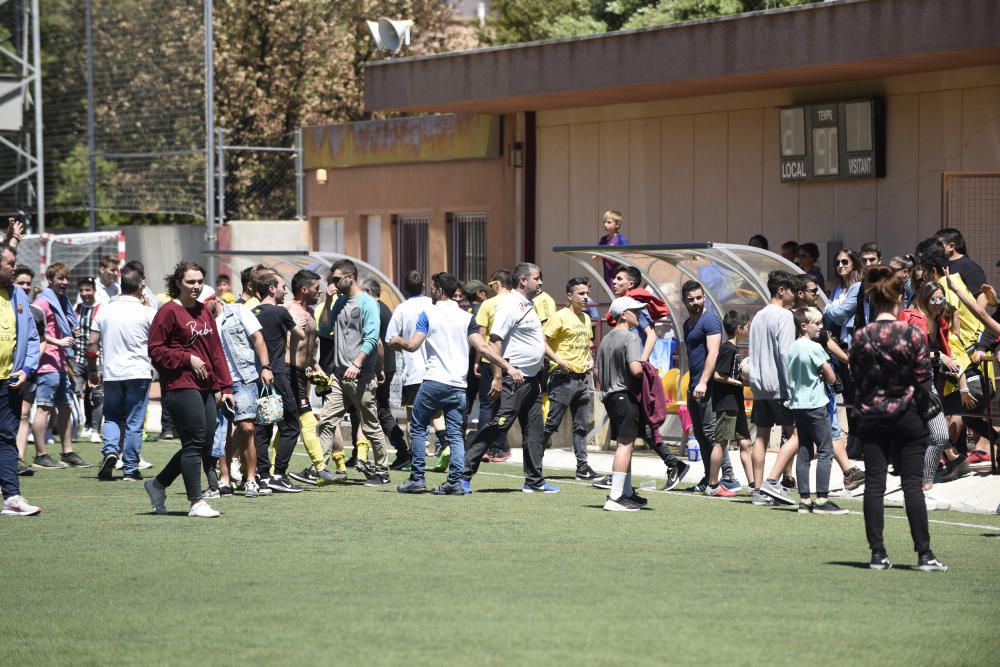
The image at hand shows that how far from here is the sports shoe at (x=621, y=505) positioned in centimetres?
1261

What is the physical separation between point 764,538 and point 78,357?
10034mm

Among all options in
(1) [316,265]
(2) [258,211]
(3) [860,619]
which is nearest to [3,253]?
(3) [860,619]

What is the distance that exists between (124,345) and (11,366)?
2785 mm

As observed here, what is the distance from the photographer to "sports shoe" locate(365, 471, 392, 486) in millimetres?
14664

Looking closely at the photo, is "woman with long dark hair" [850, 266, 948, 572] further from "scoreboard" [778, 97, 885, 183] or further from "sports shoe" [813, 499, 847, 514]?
"scoreboard" [778, 97, 885, 183]

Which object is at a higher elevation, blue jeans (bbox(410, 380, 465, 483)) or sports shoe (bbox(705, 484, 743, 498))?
blue jeans (bbox(410, 380, 465, 483))

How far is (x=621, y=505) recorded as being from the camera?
41.5 feet

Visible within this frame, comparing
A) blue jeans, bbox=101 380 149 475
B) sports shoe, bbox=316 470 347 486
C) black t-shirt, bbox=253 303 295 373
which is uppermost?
black t-shirt, bbox=253 303 295 373

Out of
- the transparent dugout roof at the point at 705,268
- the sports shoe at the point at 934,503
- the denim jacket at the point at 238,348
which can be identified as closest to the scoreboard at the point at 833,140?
A: the transparent dugout roof at the point at 705,268

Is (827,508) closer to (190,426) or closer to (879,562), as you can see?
(879,562)

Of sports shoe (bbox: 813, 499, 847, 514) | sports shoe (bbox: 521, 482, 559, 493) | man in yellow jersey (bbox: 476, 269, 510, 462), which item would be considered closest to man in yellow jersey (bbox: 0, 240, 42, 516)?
man in yellow jersey (bbox: 476, 269, 510, 462)

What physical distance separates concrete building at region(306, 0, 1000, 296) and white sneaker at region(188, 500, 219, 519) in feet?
27.1

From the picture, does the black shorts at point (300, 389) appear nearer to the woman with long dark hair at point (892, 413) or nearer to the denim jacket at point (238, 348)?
the denim jacket at point (238, 348)

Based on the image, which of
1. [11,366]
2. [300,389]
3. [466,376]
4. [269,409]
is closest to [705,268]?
[466,376]
